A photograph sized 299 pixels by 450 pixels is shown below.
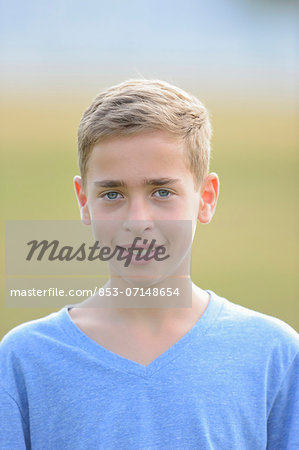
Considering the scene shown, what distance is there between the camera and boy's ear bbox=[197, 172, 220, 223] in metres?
1.45

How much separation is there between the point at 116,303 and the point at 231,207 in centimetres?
493

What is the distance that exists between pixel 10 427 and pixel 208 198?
2.18ft

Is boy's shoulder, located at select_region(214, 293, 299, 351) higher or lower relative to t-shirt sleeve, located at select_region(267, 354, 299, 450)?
higher

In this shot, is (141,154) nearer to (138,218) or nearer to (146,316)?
(138,218)

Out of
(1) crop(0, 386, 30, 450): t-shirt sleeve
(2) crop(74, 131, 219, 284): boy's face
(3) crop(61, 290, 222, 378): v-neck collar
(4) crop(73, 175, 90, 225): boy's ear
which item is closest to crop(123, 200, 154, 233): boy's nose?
(2) crop(74, 131, 219, 284): boy's face

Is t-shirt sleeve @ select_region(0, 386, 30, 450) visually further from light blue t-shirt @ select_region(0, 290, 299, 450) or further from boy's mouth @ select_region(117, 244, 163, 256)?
boy's mouth @ select_region(117, 244, 163, 256)

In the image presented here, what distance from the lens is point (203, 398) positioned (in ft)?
4.21

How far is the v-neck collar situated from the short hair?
30 centimetres

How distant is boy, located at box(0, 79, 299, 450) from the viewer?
4.13ft

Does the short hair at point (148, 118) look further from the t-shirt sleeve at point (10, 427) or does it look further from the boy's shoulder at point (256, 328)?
the t-shirt sleeve at point (10, 427)

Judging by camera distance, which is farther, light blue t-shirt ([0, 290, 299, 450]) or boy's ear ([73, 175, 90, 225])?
boy's ear ([73, 175, 90, 225])

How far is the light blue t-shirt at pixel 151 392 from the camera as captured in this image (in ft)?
4.09

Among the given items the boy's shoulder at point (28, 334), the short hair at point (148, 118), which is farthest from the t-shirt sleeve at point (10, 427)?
the short hair at point (148, 118)

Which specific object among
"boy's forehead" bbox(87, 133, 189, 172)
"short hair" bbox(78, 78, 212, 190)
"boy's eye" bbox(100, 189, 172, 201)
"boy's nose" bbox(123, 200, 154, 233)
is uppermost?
"short hair" bbox(78, 78, 212, 190)
